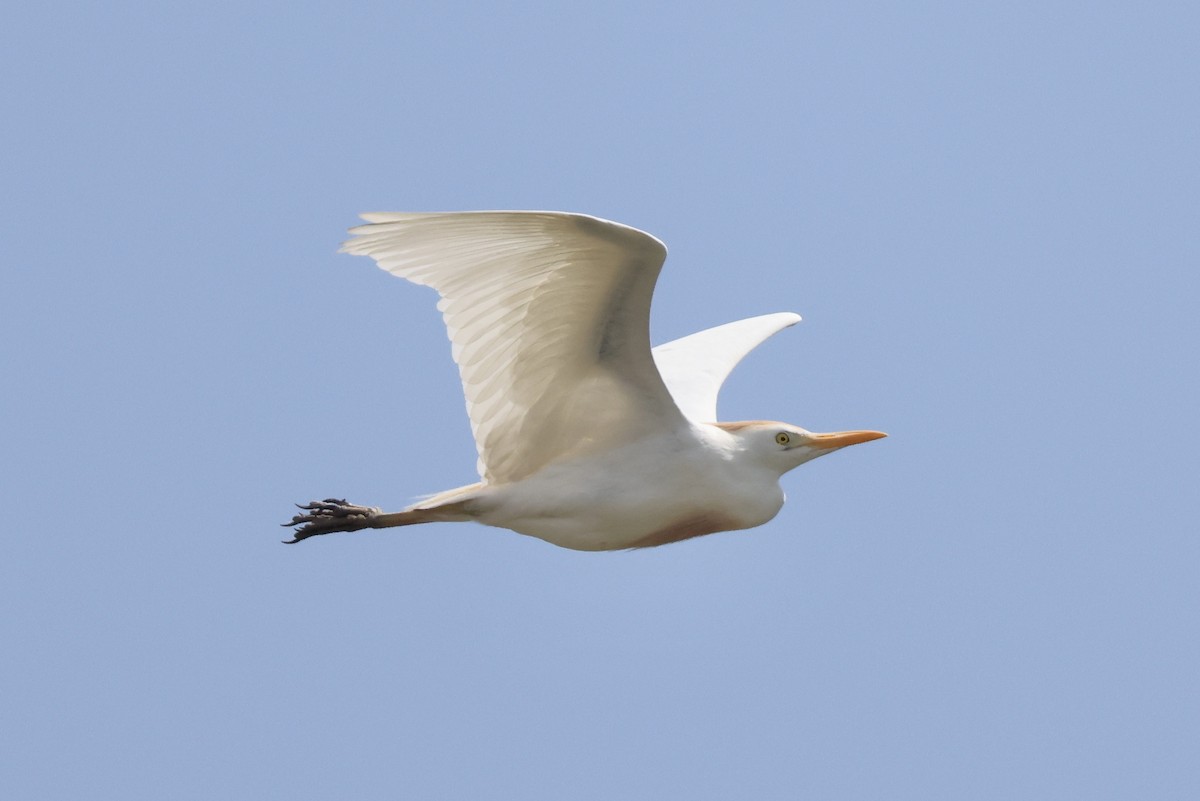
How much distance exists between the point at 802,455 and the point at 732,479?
620mm

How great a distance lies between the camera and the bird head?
11.1m

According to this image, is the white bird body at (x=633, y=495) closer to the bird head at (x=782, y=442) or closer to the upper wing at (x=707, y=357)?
the bird head at (x=782, y=442)

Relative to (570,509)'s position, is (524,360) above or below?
above

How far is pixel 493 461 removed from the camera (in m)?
10.9

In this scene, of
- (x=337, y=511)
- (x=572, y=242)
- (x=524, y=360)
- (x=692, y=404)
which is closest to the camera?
(x=572, y=242)

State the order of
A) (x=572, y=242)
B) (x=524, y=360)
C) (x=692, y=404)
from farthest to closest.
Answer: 1. (x=692, y=404)
2. (x=524, y=360)
3. (x=572, y=242)

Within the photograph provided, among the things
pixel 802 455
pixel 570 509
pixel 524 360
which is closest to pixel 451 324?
pixel 524 360

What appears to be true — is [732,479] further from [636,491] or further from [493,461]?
[493,461]

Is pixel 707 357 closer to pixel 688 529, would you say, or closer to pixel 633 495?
pixel 688 529

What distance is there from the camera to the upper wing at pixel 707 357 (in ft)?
40.7

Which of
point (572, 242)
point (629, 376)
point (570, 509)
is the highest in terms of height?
point (572, 242)

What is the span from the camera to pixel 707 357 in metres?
12.9

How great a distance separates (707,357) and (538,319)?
2.90 m

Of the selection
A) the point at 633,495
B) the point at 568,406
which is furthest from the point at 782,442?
the point at 568,406
